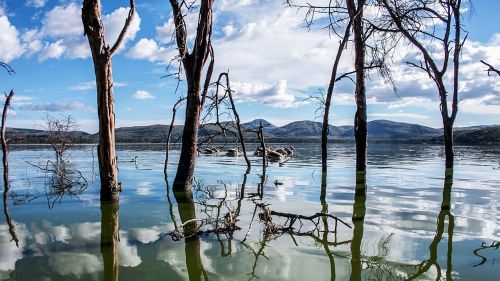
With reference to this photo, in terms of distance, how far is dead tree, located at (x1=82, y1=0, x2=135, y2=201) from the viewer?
9.54 metres

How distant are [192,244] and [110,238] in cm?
140

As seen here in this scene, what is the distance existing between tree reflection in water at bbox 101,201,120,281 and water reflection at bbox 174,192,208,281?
881mm

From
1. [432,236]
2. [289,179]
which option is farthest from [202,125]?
[432,236]

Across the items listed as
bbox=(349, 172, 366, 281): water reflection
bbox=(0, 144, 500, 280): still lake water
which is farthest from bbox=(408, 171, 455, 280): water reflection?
bbox=(349, 172, 366, 281): water reflection

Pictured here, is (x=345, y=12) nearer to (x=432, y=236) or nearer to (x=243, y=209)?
(x=243, y=209)

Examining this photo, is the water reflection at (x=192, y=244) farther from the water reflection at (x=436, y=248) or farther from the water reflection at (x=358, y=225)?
the water reflection at (x=436, y=248)

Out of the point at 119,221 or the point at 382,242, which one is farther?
the point at 119,221

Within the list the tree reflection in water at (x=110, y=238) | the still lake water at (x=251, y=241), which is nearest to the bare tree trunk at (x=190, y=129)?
the still lake water at (x=251, y=241)

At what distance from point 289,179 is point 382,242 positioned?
9.70 m

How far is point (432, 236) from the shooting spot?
694cm

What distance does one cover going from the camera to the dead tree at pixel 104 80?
31.3ft

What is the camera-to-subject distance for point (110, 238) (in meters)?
6.73

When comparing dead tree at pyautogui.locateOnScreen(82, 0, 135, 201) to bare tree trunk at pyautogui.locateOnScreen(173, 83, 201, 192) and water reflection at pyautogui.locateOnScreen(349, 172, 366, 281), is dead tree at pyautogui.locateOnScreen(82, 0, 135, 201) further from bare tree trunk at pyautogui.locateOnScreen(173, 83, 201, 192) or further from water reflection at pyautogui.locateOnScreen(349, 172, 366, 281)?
water reflection at pyautogui.locateOnScreen(349, 172, 366, 281)

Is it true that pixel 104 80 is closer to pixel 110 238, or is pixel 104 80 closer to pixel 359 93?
pixel 110 238
